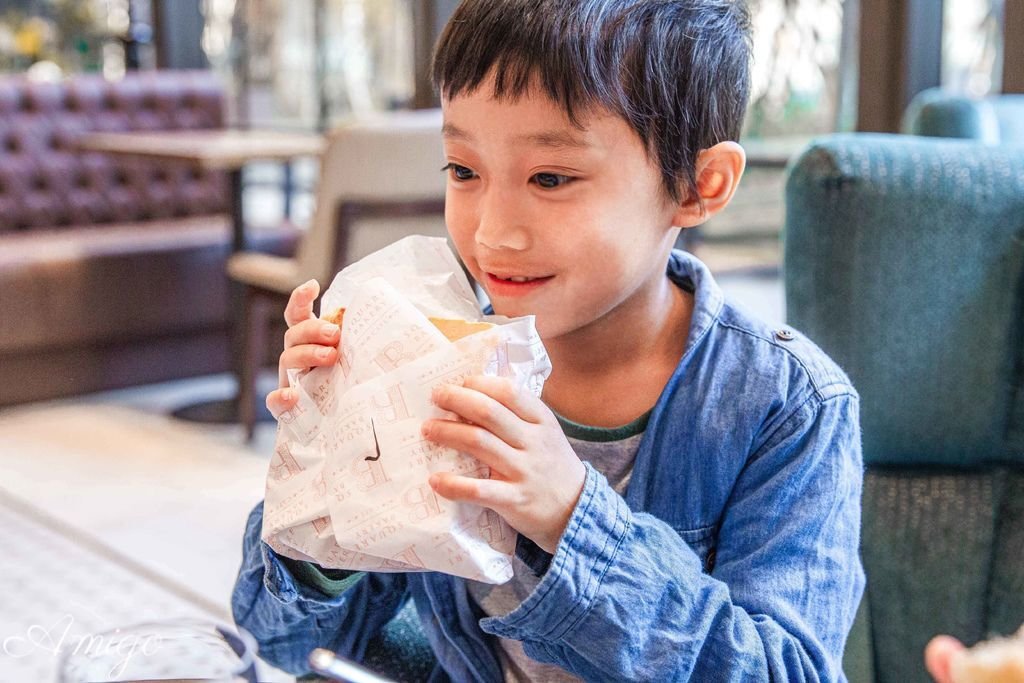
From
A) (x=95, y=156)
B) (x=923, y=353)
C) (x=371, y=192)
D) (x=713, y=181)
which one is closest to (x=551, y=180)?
(x=713, y=181)

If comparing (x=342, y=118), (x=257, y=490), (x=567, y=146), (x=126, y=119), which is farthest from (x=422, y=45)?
(x=567, y=146)

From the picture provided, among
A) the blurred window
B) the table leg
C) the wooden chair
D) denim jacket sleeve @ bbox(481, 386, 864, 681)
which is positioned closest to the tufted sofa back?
the table leg

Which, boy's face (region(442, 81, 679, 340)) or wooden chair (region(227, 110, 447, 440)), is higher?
boy's face (region(442, 81, 679, 340))

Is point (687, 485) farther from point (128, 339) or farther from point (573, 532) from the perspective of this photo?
point (128, 339)

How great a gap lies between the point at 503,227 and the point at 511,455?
203 millimetres

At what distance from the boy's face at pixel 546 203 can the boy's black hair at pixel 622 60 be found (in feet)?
0.05

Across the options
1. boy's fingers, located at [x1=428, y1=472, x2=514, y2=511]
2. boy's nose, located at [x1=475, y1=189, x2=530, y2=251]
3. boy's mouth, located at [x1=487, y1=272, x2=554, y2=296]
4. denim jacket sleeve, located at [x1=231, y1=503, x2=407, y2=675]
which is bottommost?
→ denim jacket sleeve, located at [x1=231, y1=503, x2=407, y2=675]

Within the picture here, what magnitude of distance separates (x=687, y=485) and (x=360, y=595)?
0.97 ft

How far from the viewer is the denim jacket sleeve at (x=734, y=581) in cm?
79

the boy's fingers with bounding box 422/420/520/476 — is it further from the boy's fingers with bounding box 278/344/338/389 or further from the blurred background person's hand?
the blurred background person's hand

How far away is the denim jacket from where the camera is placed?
80cm

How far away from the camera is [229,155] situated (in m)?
3.91

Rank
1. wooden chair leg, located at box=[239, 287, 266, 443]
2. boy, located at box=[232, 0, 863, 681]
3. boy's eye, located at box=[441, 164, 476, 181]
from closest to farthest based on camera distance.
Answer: boy, located at box=[232, 0, 863, 681] → boy's eye, located at box=[441, 164, 476, 181] → wooden chair leg, located at box=[239, 287, 266, 443]

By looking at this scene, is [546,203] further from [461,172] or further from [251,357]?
[251,357]
